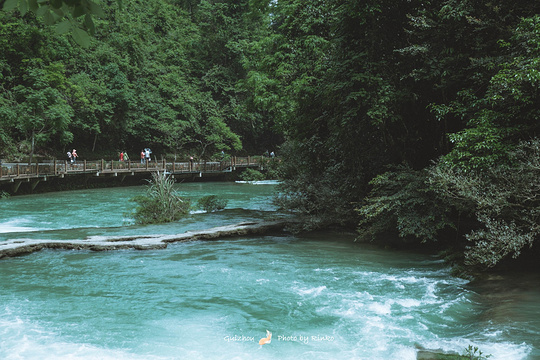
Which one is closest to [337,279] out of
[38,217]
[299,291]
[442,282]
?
[299,291]

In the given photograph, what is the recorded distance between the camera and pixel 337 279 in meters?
8.05

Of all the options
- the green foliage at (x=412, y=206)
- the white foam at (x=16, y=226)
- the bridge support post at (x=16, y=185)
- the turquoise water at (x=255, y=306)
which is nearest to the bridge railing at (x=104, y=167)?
the bridge support post at (x=16, y=185)

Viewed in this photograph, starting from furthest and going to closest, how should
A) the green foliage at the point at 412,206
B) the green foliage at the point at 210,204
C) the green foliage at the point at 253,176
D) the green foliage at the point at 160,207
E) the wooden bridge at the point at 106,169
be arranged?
the green foliage at the point at 253,176 → the wooden bridge at the point at 106,169 → the green foliage at the point at 210,204 → the green foliage at the point at 160,207 → the green foliage at the point at 412,206

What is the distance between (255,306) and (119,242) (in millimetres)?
5254

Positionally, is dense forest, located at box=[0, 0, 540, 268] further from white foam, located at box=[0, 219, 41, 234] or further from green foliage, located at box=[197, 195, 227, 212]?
white foam, located at box=[0, 219, 41, 234]

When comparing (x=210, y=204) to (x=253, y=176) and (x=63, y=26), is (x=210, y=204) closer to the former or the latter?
(x=63, y=26)

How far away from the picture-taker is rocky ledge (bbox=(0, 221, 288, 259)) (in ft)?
32.8

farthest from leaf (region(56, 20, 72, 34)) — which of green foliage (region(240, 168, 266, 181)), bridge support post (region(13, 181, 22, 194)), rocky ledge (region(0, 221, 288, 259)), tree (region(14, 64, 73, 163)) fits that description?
green foliage (region(240, 168, 266, 181))

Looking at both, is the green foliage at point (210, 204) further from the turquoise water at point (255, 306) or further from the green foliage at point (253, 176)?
the green foliage at point (253, 176)

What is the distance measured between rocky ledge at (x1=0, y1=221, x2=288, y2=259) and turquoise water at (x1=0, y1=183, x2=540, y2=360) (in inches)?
11.5

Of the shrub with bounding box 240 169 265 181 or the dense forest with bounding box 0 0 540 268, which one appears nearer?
the dense forest with bounding box 0 0 540 268

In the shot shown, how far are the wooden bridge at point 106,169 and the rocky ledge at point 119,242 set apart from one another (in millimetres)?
13724

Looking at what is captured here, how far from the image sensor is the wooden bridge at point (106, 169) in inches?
936

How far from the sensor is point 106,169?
30141 mm
